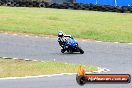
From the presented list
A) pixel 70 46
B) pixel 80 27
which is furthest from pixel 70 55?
pixel 80 27

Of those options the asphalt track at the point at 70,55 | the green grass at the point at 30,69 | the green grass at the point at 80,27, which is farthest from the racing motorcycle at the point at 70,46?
the green grass at the point at 80,27

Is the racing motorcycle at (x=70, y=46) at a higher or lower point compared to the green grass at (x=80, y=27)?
higher

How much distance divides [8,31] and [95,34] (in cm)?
450

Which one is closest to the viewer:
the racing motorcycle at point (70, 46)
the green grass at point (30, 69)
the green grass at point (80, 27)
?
the green grass at point (30, 69)

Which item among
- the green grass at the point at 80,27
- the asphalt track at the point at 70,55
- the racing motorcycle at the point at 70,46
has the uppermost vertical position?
the racing motorcycle at the point at 70,46

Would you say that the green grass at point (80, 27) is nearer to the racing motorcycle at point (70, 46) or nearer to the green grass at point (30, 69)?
the racing motorcycle at point (70, 46)

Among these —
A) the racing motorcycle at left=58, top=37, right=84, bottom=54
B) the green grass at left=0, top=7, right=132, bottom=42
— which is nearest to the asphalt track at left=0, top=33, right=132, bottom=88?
the racing motorcycle at left=58, top=37, right=84, bottom=54

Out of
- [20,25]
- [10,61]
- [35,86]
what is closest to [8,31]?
[20,25]

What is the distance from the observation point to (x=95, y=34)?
2208 centimetres

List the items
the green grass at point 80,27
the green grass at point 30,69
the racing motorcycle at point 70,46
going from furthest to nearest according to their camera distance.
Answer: the green grass at point 80,27
the racing motorcycle at point 70,46
the green grass at point 30,69

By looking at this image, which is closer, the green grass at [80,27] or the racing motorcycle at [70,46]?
the racing motorcycle at [70,46]

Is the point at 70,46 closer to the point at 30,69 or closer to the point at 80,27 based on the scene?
the point at 30,69

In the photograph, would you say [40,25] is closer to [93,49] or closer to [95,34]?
[95,34]

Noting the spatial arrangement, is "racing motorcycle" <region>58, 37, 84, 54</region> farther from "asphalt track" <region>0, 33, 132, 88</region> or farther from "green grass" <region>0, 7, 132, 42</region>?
"green grass" <region>0, 7, 132, 42</region>
